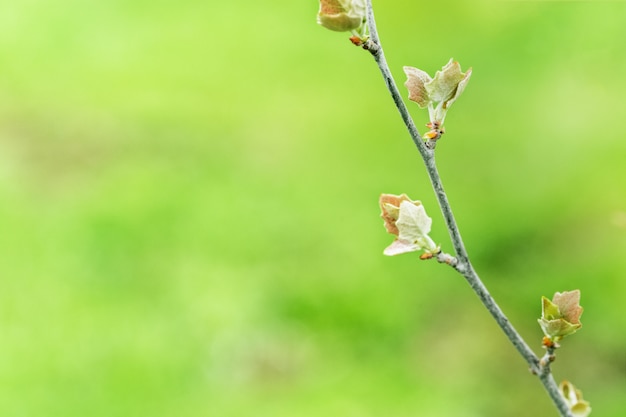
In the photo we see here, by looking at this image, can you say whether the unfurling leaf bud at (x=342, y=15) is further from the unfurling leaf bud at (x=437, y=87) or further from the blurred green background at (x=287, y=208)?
the blurred green background at (x=287, y=208)

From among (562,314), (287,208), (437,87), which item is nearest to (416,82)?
(437,87)

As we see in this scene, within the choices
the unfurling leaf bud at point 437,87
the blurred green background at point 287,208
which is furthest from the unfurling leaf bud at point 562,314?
the blurred green background at point 287,208

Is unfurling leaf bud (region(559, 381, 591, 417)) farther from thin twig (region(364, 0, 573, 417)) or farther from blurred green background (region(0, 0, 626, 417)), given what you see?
blurred green background (region(0, 0, 626, 417))

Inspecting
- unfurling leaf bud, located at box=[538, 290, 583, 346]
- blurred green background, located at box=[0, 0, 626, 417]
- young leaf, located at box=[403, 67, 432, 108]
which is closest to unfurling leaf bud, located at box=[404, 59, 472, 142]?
young leaf, located at box=[403, 67, 432, 108]

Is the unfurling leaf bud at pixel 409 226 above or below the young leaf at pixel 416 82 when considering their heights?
below

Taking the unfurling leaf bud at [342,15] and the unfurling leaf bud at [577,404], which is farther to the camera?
the unfurling leaf bud at [577,404]

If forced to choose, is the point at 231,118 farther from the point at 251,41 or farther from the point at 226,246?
the point at 226,246
